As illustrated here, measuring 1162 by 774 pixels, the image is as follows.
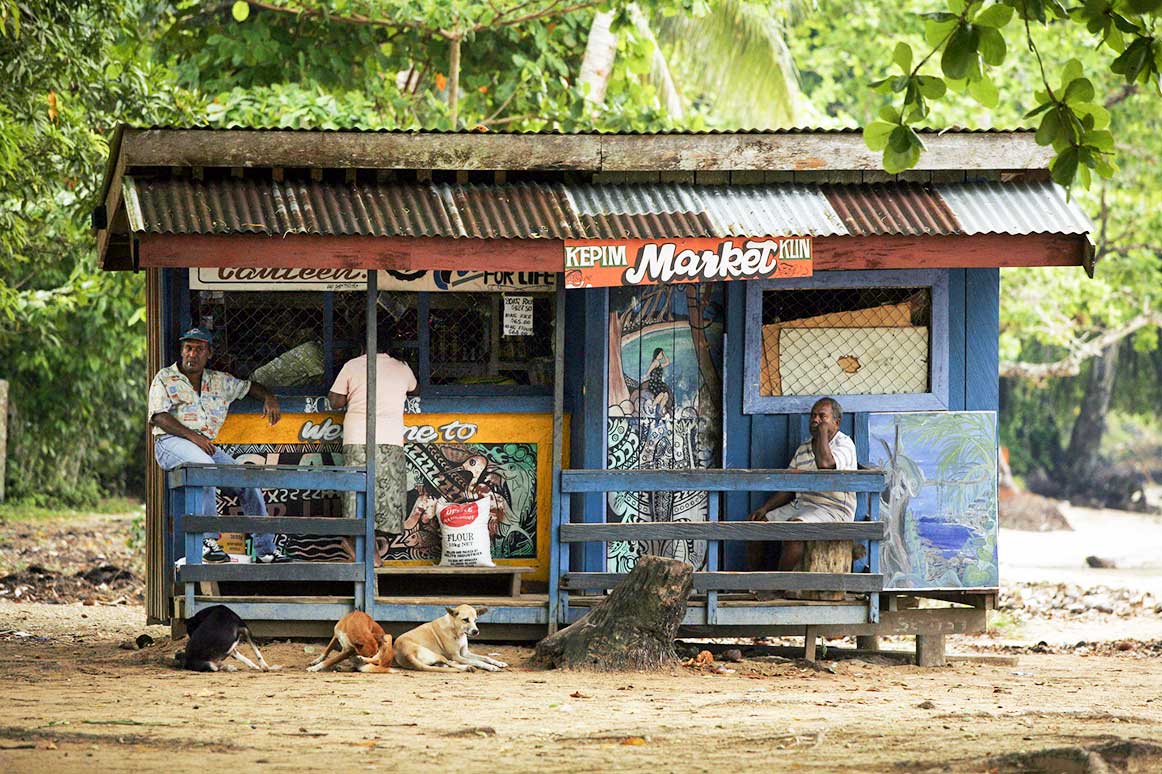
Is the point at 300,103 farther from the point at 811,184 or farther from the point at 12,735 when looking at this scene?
the point at 12,735

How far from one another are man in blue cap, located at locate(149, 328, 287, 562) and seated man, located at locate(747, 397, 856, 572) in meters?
3.40

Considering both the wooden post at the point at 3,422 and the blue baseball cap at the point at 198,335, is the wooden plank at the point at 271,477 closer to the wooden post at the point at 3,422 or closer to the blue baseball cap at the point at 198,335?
the blue baseball cap at the point at 198,335

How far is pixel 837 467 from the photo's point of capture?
9.82m

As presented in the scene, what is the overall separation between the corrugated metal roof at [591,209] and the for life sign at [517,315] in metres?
0.85

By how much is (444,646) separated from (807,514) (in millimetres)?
2498

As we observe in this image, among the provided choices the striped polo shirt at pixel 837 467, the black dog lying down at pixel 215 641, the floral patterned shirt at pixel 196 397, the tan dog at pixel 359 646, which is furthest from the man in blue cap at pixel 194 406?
the striped polo shirt at pixel 837 467

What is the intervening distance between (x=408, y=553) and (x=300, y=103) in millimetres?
6854

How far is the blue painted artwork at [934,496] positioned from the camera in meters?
9.96

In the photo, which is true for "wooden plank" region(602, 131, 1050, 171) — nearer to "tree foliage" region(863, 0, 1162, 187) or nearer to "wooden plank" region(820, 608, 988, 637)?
"wooden plank" region(820, 608, 988, 637)

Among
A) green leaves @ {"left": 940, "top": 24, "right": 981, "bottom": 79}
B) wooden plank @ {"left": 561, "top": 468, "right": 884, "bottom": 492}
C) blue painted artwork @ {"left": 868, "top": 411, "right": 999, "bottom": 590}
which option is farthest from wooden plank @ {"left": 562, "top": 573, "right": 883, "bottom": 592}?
green leaves @ {"left": 940, "top": 24, "right": 981, "bottom": 79}

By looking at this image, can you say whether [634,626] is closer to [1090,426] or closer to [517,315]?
[517,315]

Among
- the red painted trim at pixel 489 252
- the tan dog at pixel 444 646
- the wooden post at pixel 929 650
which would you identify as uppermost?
the red painted trim at pixel 489 252

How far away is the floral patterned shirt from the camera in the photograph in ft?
31.5

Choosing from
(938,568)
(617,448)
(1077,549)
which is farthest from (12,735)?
(1077,549)
